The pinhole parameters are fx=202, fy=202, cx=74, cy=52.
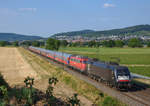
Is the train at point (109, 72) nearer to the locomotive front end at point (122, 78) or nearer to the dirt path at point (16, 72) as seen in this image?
the locomotive front end at point (122, 78)

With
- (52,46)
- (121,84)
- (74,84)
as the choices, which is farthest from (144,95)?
(52,46)

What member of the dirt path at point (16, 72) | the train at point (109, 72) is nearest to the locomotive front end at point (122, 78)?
the train at point (109, 72)

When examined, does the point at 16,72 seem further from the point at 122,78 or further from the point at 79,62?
the point at 122,78

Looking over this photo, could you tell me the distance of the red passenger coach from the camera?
36591 mm

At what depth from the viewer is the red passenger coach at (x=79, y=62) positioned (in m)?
36.6

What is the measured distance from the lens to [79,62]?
3938 centimetres

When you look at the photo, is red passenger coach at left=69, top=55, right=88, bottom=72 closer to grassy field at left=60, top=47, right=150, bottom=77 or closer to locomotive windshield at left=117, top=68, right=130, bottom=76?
grassy field at left=60, top=47, right=150, bottom=77

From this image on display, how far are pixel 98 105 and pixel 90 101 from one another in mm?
1573

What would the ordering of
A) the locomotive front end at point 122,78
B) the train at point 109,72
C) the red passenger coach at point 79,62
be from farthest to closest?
1. the red passenger coach at point 79,62
2. the train at point 109,72
3. the locomotive front end at point 122,78

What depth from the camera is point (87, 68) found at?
115 ft

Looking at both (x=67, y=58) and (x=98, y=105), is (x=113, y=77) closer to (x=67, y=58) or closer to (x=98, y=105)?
(x=98, y=105)

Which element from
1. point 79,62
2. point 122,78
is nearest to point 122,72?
point 122,78

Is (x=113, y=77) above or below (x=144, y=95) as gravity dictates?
above

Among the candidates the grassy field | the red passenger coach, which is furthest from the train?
the grassy field
